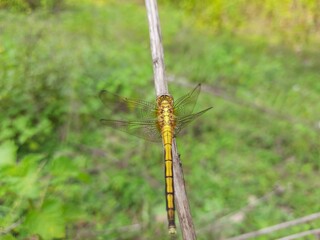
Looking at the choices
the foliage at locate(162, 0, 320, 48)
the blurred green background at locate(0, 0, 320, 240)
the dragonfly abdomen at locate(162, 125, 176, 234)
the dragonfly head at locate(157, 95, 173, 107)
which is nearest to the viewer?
the dragonfly abdomen at locate(162, 125, 176, 234)

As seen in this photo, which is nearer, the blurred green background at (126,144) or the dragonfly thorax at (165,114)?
the dragonfly thorax at (165,114)

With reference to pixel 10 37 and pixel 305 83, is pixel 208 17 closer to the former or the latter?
pixel 305 83

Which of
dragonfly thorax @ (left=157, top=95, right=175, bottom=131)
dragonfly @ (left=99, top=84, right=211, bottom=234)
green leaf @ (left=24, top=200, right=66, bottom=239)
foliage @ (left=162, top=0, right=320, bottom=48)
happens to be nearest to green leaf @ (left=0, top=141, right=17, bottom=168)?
green leaf @ (left=24, top=200, right=66, bottom=239)

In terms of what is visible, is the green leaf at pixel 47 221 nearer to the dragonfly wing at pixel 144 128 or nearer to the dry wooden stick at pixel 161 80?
the dragonfly wing at pixel 144 128

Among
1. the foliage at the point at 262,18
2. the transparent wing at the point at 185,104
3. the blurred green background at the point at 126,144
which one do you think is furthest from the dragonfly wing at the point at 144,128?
the foliage at the point at 262,18

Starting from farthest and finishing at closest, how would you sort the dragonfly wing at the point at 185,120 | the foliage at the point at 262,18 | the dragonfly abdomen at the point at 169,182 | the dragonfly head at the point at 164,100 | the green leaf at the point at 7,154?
the foliage at the point at 262,18 < the green leaf at the point at 7,154 < the dragonfly wing at the point at 185,120 < the dragonfly head at the point at 164,100 < the dragonfly abdomen at the point at 169,182

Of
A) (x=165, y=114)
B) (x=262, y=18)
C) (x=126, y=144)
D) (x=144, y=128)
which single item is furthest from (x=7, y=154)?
(x=262, y=18)

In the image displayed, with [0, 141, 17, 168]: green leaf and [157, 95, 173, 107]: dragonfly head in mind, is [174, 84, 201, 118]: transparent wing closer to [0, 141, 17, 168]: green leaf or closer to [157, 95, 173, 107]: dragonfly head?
[157, 95, 173, 107]: dragonfly head
